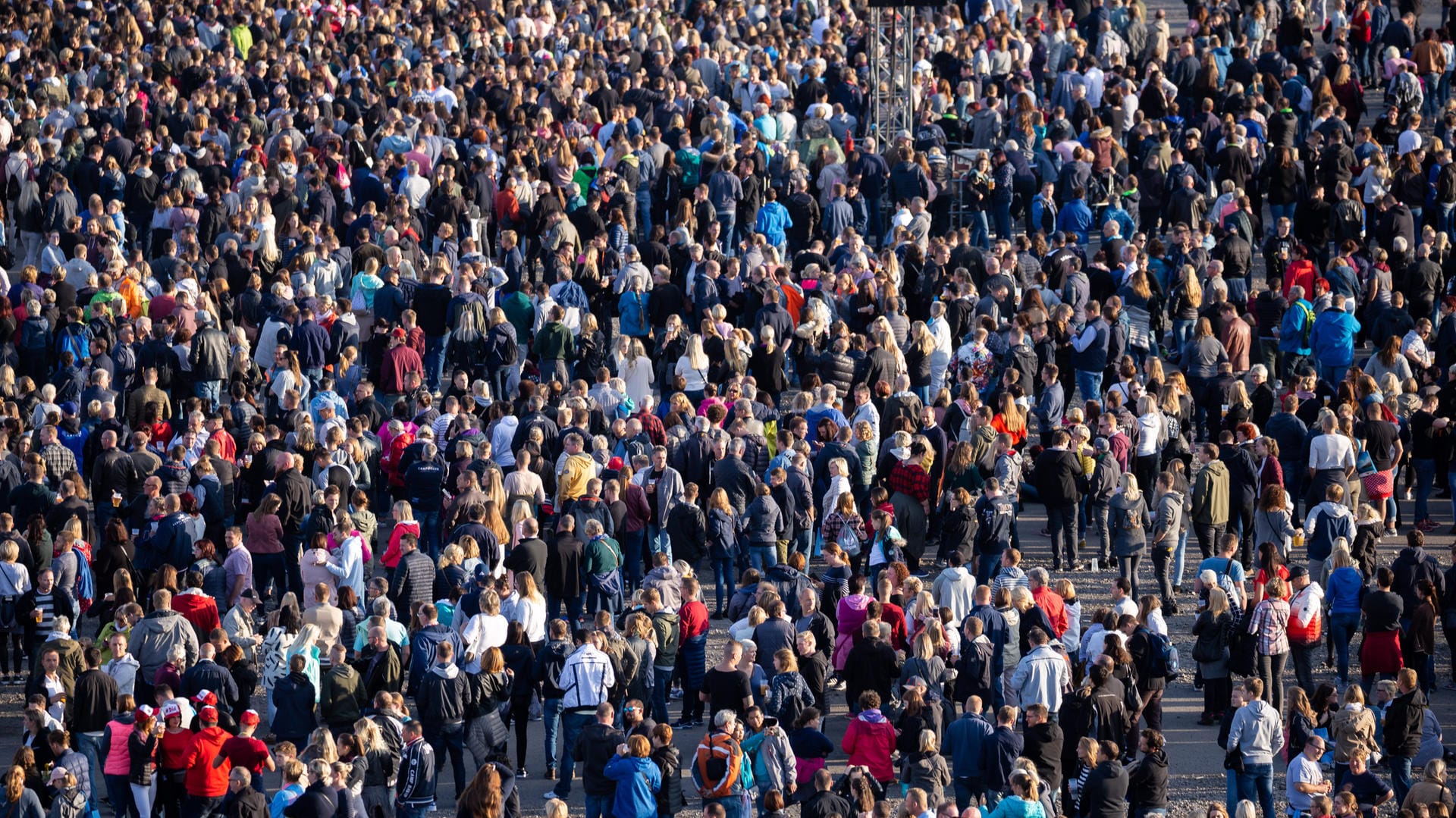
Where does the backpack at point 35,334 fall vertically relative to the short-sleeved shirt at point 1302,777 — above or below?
above

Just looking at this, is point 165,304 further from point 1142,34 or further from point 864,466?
point 1142,34

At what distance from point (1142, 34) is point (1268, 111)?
3.30 m

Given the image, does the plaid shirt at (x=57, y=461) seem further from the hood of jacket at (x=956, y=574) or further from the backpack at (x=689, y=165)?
the backpack at (x=689, y=165)

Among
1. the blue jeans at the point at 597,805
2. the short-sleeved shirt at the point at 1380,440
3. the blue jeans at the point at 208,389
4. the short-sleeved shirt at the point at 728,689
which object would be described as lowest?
the blue jeans at the point at 597,805

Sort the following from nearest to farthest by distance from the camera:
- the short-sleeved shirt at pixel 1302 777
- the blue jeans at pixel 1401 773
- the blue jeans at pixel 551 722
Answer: the short-sleeved shirt at pixel 1302 777 → the blue jeans at pixel 1401 773 → the blue jeans at pixel 551 722

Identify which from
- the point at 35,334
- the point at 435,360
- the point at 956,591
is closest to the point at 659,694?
the point at 956,591

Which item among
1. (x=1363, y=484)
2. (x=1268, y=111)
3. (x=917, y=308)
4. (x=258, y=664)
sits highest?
(x=1268, y=111)

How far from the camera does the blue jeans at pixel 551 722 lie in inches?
616

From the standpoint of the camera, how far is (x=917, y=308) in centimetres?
2278

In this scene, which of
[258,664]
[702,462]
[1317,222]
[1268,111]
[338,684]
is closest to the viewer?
[338,684]

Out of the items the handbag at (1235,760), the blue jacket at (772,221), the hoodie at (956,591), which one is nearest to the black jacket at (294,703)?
the hoodie at (956,591)

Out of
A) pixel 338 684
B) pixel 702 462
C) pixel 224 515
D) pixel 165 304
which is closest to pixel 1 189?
pixel 165 304

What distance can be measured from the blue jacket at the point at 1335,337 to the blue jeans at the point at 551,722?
8395 mm

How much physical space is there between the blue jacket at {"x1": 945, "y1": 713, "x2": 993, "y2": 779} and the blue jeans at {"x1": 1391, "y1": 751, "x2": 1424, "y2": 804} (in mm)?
2576
